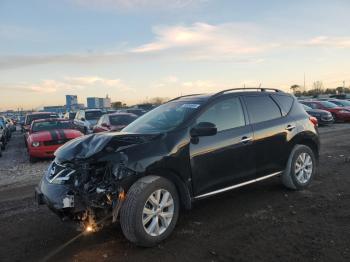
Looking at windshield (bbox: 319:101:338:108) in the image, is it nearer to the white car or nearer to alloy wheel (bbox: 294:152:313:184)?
the white car

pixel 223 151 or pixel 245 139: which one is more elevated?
pixel 245 139

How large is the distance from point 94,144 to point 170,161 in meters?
0.96

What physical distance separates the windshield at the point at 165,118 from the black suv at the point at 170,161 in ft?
0.06

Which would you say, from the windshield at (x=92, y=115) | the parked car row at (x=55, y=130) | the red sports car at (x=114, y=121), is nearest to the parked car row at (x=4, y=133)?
the parked car row at (x=55, y=130)

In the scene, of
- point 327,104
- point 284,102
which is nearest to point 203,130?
point 284,102

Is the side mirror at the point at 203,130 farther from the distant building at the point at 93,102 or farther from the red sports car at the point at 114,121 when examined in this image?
the distant building at the point at 93,102

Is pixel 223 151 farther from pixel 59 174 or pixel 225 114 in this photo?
pixel 59 174

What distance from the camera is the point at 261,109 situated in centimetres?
598

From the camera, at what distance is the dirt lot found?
13.3ft

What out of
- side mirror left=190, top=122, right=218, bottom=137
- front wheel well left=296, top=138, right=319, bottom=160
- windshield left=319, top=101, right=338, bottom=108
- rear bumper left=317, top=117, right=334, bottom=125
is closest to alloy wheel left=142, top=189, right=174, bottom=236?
side mirror left=190, top=122, right=218, bottom=137

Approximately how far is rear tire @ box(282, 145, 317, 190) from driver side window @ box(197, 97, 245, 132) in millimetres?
1366

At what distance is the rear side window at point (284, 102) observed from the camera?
20.9ft

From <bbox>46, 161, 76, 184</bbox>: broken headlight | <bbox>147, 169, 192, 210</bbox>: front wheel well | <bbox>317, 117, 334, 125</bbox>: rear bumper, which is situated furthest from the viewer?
<bbox>317, 117, 334, 125</bbox>: rear bumper

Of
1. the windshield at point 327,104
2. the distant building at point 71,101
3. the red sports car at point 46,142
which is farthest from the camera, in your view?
the distant building at point 71,101
